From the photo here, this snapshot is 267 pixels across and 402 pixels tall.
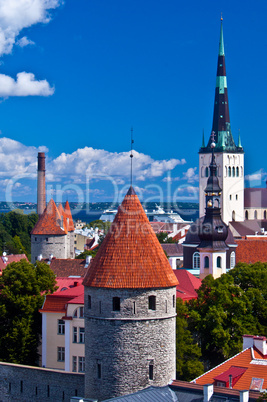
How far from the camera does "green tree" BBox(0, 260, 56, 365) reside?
116 ft

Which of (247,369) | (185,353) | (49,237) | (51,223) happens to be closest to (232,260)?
(49,237)

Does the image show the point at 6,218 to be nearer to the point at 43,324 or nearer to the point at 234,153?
the point at 234,153

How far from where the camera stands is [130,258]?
23797 mm

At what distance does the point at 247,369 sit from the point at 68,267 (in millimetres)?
32723

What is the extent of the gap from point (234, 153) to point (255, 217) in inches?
436

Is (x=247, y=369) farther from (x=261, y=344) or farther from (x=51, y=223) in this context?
(x=51, y=223)

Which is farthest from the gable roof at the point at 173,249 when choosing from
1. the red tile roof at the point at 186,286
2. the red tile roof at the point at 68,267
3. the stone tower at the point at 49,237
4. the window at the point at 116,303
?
the window at the point at 116,303

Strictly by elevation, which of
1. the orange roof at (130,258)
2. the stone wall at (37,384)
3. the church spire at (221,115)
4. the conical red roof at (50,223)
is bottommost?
the stone wall at (37,384)

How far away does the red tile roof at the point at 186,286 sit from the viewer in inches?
1573

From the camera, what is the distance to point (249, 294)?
36750mm

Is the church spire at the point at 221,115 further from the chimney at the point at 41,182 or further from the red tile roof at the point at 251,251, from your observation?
the red tile roof at the point at 251,251

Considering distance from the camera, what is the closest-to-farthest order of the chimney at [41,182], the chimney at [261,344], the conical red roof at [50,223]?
the chimney at [261,344], the conical red roof at [50,223], the chimney at [41,182]

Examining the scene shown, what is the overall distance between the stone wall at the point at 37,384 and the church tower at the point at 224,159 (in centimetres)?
7191

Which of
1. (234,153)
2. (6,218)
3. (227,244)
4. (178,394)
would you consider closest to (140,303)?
(178,394)
